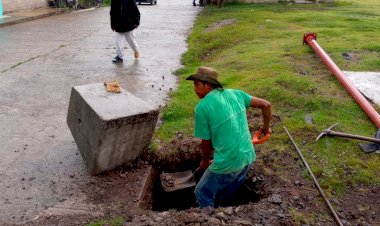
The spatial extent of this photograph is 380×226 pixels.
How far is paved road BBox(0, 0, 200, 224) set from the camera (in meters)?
4.73

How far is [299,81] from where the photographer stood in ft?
25.3

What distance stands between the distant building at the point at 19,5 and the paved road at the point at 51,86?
10.9 feet

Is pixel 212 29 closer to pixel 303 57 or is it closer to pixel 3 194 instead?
pixel 303 57

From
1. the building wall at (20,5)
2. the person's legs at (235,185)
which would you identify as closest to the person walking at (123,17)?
the person's legs at (235,185)

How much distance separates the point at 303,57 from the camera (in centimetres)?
980

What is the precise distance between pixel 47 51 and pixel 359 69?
8.06 m

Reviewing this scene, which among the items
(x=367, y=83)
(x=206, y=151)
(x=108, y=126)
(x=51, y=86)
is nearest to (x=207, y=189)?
(x=206, y=151)

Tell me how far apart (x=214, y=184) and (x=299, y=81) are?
398cm

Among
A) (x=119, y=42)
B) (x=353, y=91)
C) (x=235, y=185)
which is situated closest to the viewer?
(x=235, y=185)

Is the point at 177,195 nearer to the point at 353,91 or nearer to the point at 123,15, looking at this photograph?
the point at 353,91

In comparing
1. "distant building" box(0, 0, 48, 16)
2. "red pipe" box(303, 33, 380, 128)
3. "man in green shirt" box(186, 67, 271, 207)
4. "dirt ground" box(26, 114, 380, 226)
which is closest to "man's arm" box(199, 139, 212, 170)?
"man in green shirt" box(186, 67, 271, 207)

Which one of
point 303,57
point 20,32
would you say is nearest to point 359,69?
point 303,57

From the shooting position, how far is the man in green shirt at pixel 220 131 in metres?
4.06

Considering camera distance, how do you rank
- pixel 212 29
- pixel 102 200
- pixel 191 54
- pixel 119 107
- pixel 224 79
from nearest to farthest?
pixel 102 200, pixel 119 107, pixel 224 79, pixel 191 54, pixel 212 29
